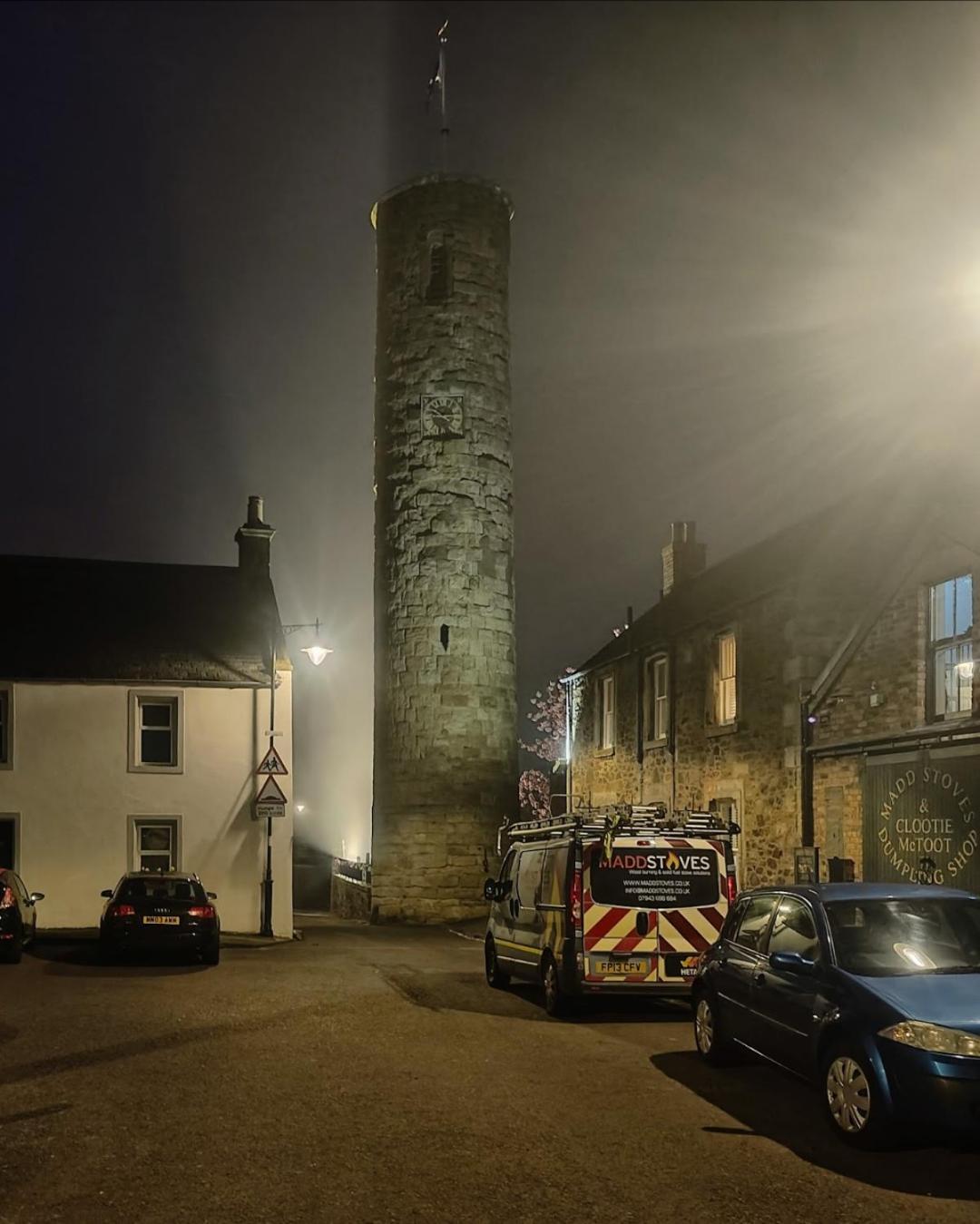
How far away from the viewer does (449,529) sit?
98.8ft

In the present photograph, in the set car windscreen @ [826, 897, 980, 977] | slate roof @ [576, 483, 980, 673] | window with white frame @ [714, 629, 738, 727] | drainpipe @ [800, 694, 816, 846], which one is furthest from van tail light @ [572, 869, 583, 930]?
window with white frame @ [714, 629, 738, 727]

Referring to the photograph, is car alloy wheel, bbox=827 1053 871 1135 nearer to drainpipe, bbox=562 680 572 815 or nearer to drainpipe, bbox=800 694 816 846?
drainpipe, bbox=800 694 816 846

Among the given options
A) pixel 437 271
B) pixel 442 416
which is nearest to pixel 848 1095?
pixel 442 416

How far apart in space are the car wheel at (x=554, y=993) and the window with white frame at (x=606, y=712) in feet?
58.5

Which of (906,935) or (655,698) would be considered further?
(655,698)

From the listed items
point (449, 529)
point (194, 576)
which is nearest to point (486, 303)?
point (449, 529)

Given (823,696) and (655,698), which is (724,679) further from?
(823,696)

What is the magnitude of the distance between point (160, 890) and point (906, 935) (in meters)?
13.2

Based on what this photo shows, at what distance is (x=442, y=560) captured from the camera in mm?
30062

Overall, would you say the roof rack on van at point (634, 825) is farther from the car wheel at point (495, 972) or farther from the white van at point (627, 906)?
the car wheel at point (495, 972)

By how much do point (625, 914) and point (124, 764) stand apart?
1596cm

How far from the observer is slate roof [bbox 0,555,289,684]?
27531 millimetres

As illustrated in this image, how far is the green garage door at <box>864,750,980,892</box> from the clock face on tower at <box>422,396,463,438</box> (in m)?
14.6

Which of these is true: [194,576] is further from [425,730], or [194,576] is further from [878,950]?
[878,950]
